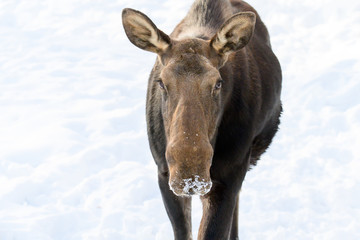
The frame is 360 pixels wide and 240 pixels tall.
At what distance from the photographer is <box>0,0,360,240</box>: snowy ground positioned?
6594 mm

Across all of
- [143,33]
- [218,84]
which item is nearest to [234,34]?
[218,84]

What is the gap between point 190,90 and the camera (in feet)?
13.0

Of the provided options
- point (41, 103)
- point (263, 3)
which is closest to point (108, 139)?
point (41, 103)

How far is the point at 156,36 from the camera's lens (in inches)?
176

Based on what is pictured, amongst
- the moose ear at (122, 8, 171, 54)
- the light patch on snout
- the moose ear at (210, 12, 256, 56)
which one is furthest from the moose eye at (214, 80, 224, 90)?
the light patch on snout

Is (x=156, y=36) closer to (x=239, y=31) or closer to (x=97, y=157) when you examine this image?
(x=239, y=31)

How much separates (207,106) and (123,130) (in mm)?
4649

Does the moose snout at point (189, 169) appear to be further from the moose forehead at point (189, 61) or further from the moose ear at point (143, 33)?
the moose ear at point (143, 33)

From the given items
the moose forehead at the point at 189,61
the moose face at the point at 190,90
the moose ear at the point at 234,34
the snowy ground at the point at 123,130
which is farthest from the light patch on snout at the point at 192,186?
the snowy ground at the point at 123,130

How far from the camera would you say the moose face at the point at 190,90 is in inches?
140

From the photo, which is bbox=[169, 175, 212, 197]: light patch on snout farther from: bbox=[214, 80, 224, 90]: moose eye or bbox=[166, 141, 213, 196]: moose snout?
bbox=[214, 80, 224, 90]: moose eye

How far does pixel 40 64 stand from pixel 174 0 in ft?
13.3

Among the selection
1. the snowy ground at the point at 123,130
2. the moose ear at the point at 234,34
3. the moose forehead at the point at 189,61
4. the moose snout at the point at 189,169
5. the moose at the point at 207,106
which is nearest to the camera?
the moose snout at the point at 189,169

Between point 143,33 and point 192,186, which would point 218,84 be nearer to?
point 143,33
